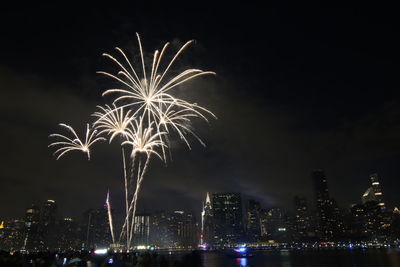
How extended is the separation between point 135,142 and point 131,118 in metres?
2.66

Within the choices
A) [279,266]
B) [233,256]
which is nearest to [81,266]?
[279,266]

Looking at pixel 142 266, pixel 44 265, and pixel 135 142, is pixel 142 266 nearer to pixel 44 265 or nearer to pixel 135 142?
pixel 44 265

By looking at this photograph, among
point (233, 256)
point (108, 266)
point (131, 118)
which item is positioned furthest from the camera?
point (233, 256)

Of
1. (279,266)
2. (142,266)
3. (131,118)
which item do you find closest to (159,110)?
(131,118)

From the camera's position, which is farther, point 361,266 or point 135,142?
point 361,266

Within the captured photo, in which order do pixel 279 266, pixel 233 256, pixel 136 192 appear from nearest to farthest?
pixel 136 192
pixel 279 266
pixel 233 256

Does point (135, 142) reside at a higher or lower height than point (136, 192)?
higher

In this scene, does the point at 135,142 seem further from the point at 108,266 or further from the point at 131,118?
the point at 108,266

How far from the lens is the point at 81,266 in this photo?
67.9 feet

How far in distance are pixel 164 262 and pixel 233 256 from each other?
123 metres

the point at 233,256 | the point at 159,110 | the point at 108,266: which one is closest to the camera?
the point at 108,266

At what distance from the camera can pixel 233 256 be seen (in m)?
132

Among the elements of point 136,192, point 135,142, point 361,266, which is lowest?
point 361,266

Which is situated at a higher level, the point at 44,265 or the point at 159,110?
the point at 159,110
